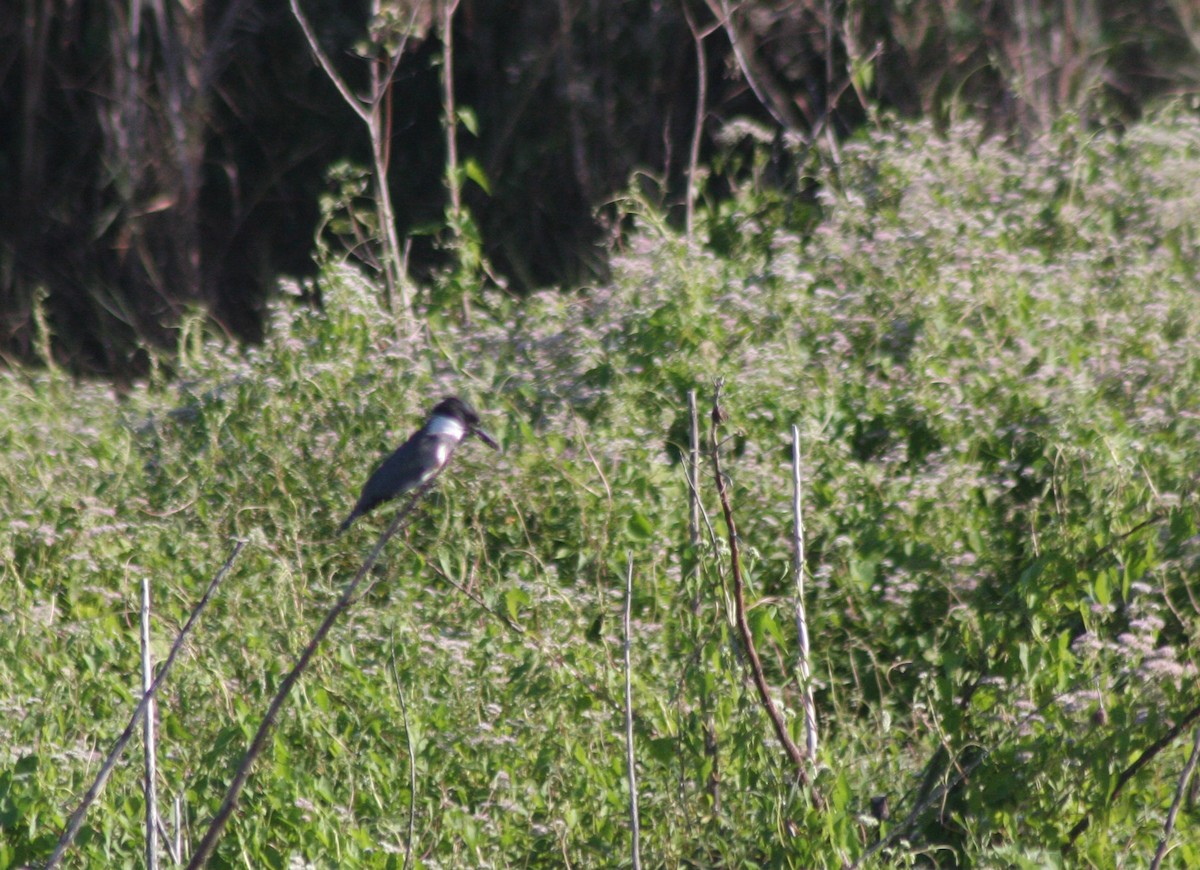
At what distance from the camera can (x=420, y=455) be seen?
14.1ft

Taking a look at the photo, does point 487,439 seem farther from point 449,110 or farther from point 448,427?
point 449,110

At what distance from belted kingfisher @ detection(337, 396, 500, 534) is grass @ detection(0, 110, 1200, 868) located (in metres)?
0.12

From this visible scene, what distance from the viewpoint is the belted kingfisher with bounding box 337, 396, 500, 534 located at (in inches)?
169

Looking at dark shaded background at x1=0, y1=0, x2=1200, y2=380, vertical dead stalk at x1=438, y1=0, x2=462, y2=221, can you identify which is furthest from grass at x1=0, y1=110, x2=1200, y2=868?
dark shaded background at x1=0, y1=0, x2=1200, y2=380

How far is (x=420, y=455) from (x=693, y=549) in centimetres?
175

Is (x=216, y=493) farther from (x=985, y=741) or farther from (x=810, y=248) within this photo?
(x=985, y=741)

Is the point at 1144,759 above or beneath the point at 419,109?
beneath

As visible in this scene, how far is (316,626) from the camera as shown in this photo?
3896 millimetres

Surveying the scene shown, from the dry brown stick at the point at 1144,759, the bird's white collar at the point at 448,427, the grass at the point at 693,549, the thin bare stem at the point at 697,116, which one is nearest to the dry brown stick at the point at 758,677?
the grass at the point at 693,549

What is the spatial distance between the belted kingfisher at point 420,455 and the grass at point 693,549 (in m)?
0.12

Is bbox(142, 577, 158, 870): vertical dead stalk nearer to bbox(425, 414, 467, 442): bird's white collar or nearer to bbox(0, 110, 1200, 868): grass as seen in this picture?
bbox(0, 110, 1200, 868): grass

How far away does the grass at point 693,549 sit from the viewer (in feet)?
9.31

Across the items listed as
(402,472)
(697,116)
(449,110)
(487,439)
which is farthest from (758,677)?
(697,116)

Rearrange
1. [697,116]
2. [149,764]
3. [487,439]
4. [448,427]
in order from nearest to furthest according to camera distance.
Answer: [149,764], [487,439], [448,427], [697,116]
